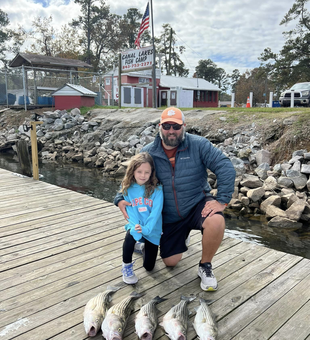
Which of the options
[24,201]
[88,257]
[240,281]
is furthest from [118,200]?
[24,201]

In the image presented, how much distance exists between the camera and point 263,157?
8852mm

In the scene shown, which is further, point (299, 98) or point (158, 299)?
point (299, 98)

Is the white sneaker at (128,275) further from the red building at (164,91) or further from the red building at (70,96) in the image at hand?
the red building at (164,91)

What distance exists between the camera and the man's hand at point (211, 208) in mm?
Result: 2863

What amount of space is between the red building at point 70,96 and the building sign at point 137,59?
3.08 m

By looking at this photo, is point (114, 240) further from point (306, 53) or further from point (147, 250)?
point (306, 53)

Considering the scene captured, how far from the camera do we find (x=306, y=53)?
29.8m

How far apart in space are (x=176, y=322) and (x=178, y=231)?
0.99m

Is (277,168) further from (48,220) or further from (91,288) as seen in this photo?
(91,288)

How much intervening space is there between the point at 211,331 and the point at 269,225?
471 cm

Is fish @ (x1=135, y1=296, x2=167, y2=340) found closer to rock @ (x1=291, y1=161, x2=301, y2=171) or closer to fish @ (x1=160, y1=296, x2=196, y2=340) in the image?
fish @ (x1=160, y1=296, x2=196, y2=340)

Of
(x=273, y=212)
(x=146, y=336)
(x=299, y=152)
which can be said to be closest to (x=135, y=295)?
(x=146, y=336)

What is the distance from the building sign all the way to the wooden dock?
14013 mm

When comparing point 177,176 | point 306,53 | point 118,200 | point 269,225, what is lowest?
point 269,225
